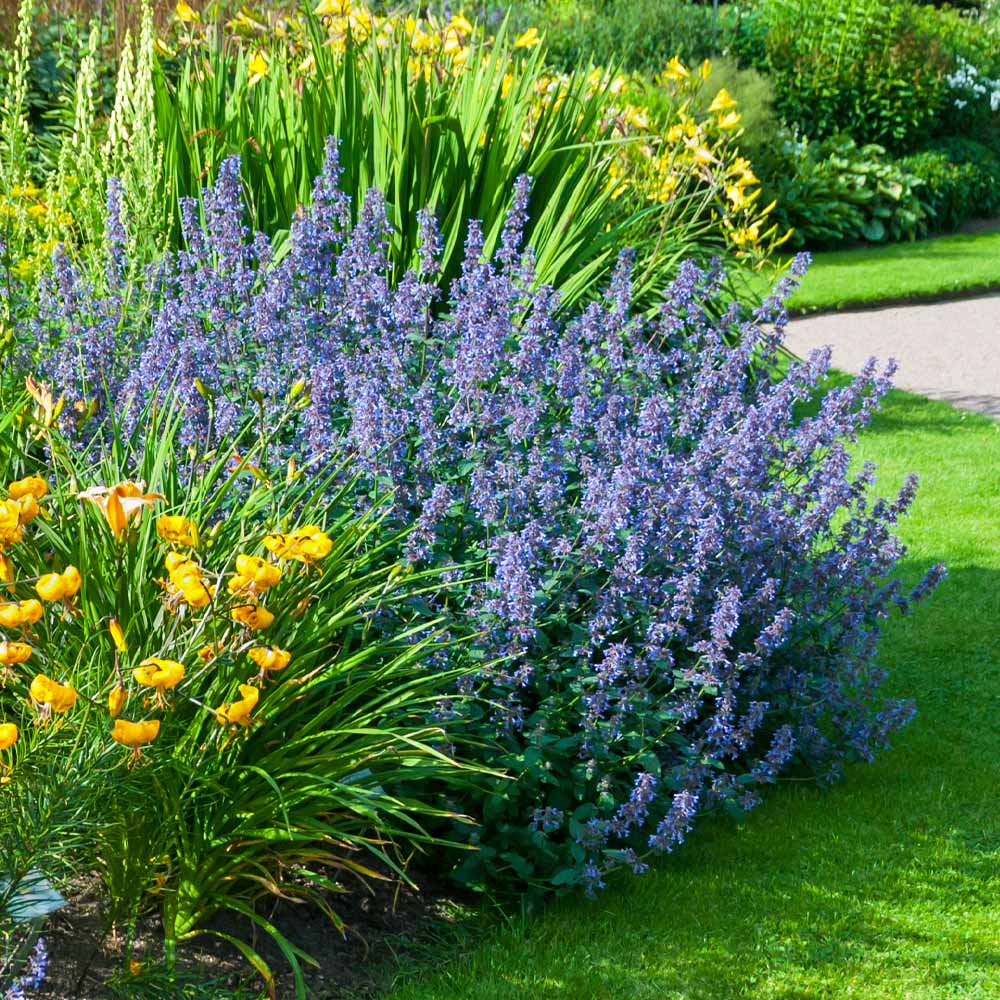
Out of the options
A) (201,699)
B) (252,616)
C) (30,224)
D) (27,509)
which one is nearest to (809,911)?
(201,699)

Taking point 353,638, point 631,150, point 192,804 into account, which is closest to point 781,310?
point 353,638

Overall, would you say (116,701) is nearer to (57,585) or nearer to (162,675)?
(162,675)

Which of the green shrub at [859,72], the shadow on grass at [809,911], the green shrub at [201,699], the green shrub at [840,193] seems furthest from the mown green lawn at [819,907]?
the green shrub at [859,72]

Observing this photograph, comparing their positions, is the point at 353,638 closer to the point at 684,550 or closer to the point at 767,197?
the point at 684,550

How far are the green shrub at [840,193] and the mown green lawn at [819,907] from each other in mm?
9463

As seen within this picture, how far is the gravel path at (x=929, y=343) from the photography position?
9242 millimetres

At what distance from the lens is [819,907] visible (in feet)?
12.0

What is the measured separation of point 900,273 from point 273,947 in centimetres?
1038

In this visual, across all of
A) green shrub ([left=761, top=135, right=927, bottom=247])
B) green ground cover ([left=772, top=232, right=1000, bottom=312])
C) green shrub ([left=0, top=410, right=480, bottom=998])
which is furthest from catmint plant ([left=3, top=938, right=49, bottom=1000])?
green shrub ([left=761, top=135, right=927, bottom=247])

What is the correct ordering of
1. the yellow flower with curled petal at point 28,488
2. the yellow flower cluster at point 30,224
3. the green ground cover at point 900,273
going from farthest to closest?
1. the green ground cover at point 900,273
2. the yellow flower cluster at point 30,224
3. the yellow flower with curled petal at point 28,488

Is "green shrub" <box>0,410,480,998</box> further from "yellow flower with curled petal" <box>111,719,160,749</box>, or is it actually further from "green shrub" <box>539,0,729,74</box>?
"green shrub" <box>539,0,729,74</box>

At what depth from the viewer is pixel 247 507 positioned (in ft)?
10.7

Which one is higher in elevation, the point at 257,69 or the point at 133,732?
the point at 257,69

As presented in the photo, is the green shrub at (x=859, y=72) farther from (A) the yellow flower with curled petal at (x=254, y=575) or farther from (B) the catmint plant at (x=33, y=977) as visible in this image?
(B) the catmint plant at (x=33, y=977)
